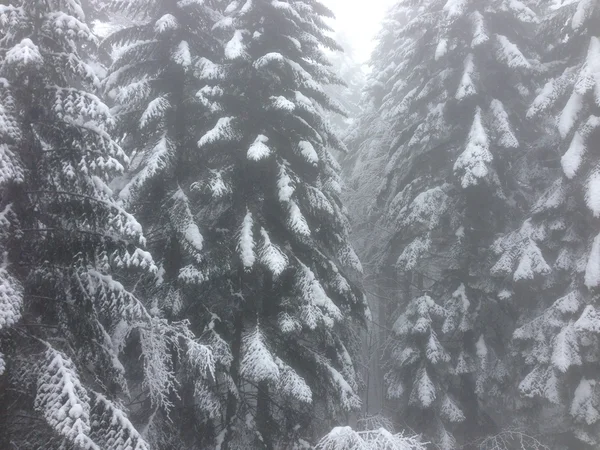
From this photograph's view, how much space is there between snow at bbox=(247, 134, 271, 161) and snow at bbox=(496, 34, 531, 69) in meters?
7.89

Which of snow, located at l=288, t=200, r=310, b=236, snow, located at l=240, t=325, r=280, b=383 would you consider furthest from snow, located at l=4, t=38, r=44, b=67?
snow, located at l=240, t=325, r=280, b=383

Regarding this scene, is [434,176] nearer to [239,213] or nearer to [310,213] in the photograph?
[310,213]

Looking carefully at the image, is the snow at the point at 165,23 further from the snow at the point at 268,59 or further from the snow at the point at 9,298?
the snow at the point at 9,298

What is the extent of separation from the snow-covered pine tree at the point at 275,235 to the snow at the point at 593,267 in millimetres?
5157

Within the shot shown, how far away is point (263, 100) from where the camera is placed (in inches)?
420

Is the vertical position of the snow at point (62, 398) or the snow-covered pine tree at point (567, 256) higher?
the snow-covered pine tree at point (567, 256)

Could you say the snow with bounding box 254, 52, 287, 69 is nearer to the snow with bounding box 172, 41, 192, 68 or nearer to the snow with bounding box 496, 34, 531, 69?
the snow with bounding box 172, 41, 192, 68

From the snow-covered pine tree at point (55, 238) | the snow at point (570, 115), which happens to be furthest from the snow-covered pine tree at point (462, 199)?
the snow-covered pine tree at point (55, 238)

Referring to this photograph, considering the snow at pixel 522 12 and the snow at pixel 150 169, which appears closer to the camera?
the snow at pixel 150 169

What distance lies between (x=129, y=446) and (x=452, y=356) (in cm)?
998

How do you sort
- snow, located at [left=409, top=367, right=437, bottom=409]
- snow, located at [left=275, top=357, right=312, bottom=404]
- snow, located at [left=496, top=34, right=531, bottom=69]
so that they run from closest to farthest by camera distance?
snow, located at [left=275, top=357, right=312, bottom=404]
snow, located at [left=409, top=367, right=437, bottom=409]
snow, located at [left=496, top=34, right=531, bottom=69]

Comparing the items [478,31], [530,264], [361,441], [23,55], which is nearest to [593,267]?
[530,264]

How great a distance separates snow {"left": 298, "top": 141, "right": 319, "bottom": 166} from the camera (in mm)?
9820

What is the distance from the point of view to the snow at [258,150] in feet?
29.6
